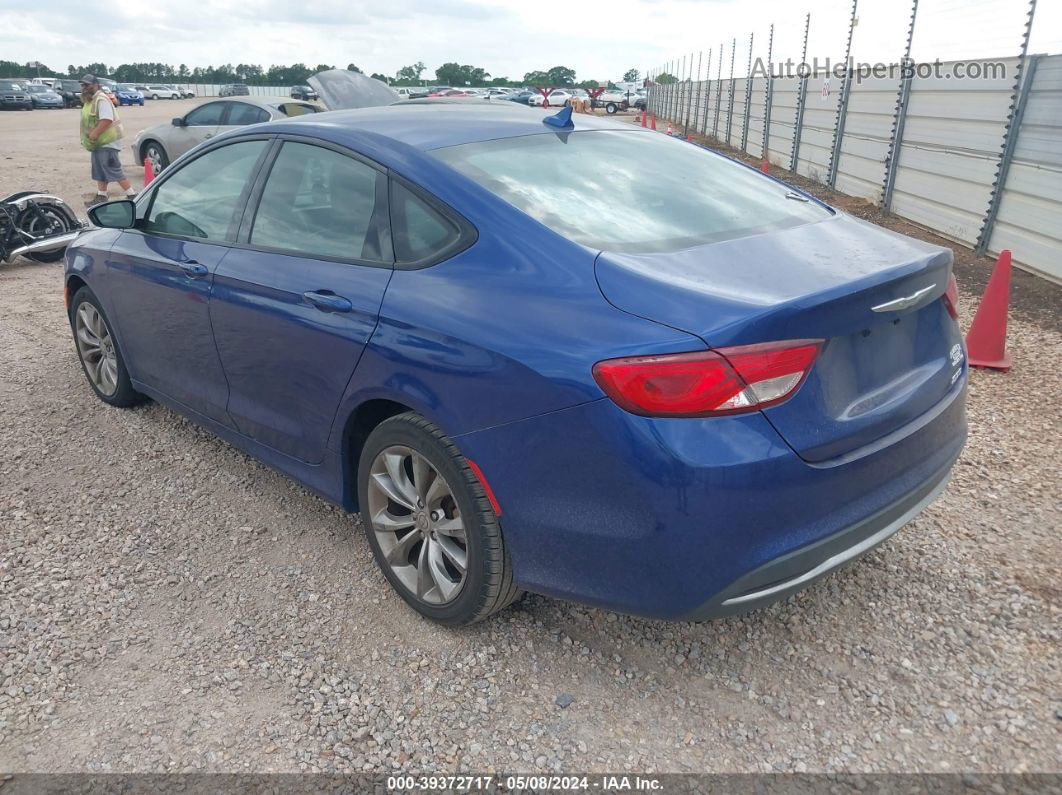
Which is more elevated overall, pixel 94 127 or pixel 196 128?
pixel 94 127

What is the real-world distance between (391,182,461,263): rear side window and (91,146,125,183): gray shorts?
10.4 metres

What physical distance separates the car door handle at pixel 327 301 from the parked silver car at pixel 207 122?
35.4ft

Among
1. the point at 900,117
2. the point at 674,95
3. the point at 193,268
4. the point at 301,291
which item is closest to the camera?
the point at 301,291

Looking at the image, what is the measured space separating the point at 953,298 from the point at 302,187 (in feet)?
7.89

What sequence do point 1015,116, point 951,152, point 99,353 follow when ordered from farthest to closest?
point 951,152
point 1015,116
point 99,353

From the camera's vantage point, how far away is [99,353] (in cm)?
475

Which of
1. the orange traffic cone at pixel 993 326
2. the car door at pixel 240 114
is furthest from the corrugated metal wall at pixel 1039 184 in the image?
the car door at pixel 240 114

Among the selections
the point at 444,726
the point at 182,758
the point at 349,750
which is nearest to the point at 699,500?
the point at 444,726

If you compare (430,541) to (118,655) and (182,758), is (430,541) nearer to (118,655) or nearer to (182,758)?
(182,758)

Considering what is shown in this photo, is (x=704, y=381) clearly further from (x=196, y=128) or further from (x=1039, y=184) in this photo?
(x=196, y=128)

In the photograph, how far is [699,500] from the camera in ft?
6.69

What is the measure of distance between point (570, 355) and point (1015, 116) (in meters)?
7.77

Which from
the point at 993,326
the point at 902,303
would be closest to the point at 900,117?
the point at 993,326

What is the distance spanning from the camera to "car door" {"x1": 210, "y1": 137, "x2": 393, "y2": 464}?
9.17ft
